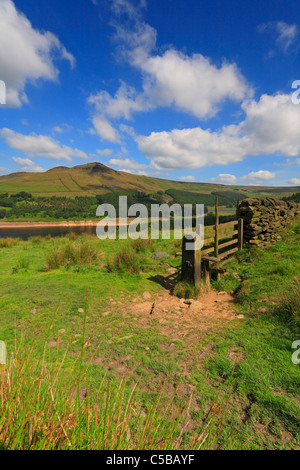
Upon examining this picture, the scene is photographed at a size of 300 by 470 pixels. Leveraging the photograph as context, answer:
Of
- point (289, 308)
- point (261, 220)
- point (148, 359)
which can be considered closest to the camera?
point (148, 359)

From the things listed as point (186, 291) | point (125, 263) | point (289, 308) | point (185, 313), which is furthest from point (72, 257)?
point (289, 308)

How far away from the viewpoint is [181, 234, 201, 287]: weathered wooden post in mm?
6367

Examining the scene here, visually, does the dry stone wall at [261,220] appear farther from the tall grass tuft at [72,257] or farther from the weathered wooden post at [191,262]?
the tall grass tuft at [72,257]

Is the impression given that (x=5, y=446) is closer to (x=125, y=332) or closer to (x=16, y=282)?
(x=125, y=332)

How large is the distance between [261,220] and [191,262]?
4925 mm

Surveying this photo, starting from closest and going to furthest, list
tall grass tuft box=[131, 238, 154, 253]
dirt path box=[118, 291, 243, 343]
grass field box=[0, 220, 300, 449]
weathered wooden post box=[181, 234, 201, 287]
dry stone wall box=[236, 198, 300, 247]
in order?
grass field box=[0, 220, 300, 449] < dirt path box=[118, 291, 243, 343] < weathered wooden post box=[181, 234, 201, 287] < dry stone wall box=[236, 198, 300, 247] < tall grass tuft box=[131, 238, 154, 253]

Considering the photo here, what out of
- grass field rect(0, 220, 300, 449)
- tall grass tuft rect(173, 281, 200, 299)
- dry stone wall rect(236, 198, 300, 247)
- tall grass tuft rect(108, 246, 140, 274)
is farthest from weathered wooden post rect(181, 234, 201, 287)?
dry stone wall rect(236, 198, 300, 247)

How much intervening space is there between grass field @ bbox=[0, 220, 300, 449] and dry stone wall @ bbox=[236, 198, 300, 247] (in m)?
1.11

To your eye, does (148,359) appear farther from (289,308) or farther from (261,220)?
(261,220)

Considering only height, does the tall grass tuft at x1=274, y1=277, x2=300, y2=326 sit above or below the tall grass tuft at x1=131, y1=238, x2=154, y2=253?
below

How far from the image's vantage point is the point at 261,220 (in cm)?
927

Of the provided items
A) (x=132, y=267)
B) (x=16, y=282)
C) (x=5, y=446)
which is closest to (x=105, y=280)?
(x=132, y=267)

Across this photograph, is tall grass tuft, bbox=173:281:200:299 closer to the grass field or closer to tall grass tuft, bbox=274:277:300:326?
the grass field

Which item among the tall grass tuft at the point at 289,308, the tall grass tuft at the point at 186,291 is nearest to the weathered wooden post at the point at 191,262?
the tall grass tuft at the point at 186,291
